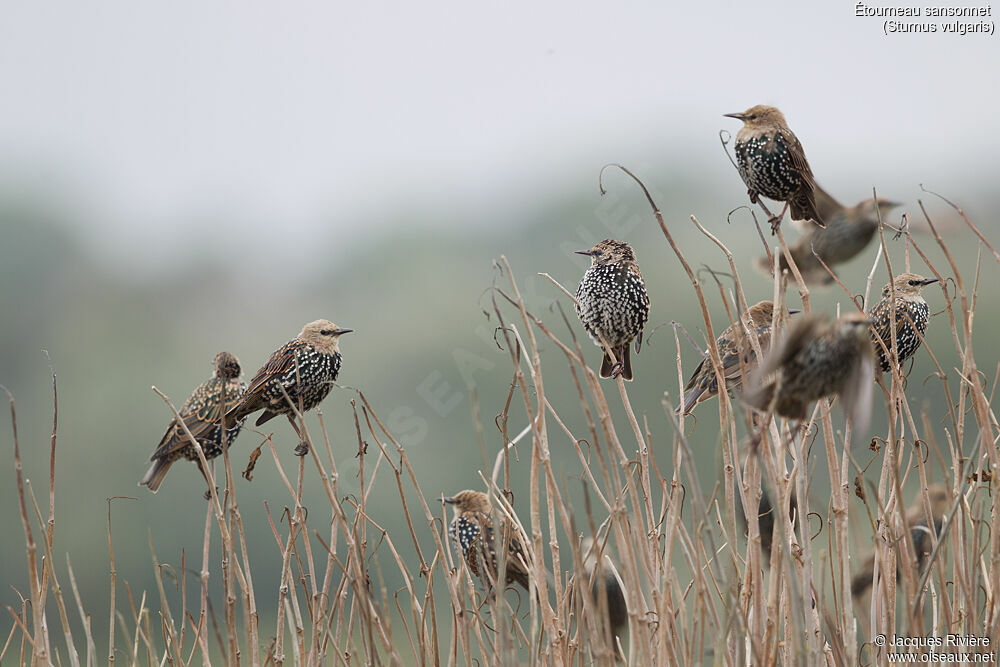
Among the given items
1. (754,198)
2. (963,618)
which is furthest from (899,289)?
(963,618)

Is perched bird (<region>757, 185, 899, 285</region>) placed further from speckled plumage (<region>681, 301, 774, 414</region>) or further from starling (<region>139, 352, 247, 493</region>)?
starling (<region>139, 352, 247, 493</region>)

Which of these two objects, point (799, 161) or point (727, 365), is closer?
point (799, 161)

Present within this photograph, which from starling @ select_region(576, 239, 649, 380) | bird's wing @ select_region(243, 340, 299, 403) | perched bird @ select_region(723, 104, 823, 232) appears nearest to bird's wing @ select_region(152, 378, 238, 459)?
bird's wing @ select_region(243, 340, 299, 403)

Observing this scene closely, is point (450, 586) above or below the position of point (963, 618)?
above

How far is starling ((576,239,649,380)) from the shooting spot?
2596 mm

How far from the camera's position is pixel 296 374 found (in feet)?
8.00

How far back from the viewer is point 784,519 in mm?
1410

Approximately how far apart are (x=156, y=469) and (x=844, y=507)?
7.31 ft

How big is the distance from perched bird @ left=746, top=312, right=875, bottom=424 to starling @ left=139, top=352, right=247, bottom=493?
180cm

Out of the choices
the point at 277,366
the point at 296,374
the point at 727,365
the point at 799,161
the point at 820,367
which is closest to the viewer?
the point at 820,367

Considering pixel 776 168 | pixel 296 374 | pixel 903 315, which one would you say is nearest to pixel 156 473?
pixel 296 374

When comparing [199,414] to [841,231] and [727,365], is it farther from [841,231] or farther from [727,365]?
[841,231]

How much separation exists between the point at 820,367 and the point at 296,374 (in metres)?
1.58

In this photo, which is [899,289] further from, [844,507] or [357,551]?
[357,551]
